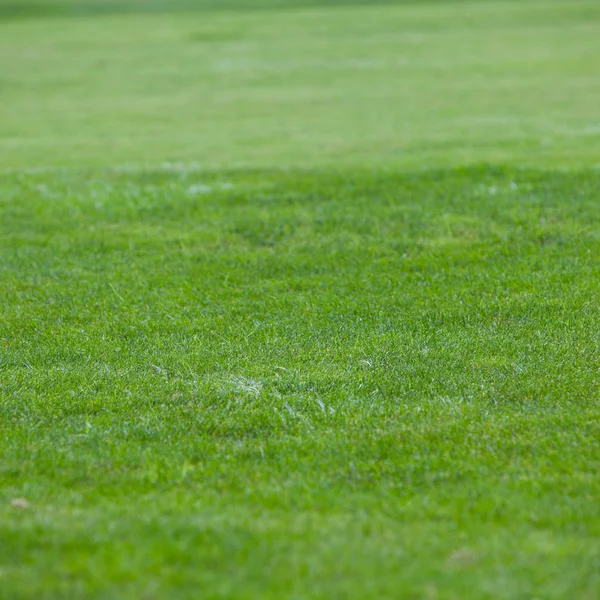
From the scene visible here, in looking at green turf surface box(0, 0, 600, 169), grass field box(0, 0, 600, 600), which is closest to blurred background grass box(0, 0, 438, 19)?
green turf surface box(0, 0, 600, 169)

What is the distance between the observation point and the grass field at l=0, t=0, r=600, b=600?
346 cm

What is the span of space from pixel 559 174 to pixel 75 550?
7097 millimetres

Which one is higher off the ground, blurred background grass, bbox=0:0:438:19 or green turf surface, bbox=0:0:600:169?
blurred background grass, bbox=0:0:438:19

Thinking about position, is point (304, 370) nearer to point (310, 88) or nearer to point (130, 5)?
point (310, 88)

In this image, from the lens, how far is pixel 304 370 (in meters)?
5.41

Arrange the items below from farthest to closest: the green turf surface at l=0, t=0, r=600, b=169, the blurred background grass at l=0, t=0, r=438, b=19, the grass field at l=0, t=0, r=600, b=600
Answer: the blurred background grass at l=0, t=0, r=438, b=19 < the green turf surface at l=0, t=0, r=600, b=169 < the grass field at l=0, t=0, r=600, b=600

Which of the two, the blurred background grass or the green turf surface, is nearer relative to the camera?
the green turf surface

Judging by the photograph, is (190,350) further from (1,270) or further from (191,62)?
(191,62)

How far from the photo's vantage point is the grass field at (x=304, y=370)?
3457 mm

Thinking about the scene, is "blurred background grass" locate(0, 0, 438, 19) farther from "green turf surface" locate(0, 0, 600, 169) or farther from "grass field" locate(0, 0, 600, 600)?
"grass field" locate(0, 0, 600, 600)

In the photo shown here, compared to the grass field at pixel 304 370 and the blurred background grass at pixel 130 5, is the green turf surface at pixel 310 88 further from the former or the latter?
the blurred background grass at pixel 130 5

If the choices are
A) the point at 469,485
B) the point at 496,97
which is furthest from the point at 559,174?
the point at 496,97

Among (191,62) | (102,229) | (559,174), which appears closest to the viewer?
(102,229)

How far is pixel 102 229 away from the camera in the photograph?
8.54 m
